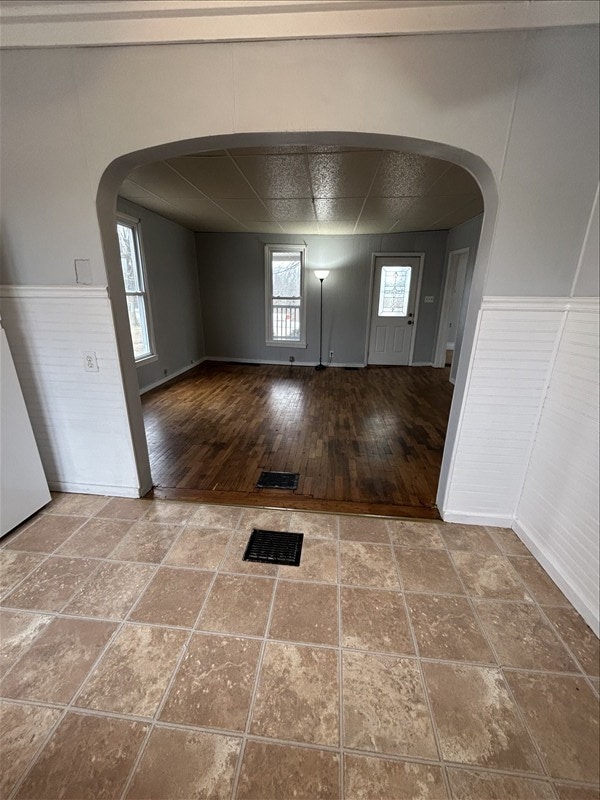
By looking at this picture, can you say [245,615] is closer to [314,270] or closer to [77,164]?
[77,164]

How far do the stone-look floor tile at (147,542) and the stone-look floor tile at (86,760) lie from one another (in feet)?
2.15

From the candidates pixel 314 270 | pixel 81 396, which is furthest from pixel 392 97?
pixel 314 270

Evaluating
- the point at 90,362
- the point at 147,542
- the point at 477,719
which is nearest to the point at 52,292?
the point at 90,362

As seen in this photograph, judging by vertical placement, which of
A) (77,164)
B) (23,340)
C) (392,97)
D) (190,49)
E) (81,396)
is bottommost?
(81,396)

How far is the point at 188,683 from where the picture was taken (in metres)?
1.10

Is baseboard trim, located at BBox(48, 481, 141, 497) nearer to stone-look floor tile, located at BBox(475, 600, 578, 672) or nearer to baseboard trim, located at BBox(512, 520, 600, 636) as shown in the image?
stone-look floor tile, located at BBox(475, 600, 578, 672)

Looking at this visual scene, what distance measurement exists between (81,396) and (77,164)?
1.25 metres

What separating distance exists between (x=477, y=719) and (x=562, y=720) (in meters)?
0.28

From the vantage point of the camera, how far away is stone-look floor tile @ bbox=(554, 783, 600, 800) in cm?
85

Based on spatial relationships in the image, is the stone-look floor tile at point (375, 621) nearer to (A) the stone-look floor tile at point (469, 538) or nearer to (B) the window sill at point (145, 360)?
(A) the stone-look floor tile at point (469, 538)

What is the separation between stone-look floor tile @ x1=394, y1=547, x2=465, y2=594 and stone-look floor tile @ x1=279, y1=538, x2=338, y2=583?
1.13ft

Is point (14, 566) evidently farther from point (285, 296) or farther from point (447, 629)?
point (285, 296)

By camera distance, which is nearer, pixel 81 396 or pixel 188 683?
pixel 188 683

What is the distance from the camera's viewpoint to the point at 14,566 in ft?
5.13
